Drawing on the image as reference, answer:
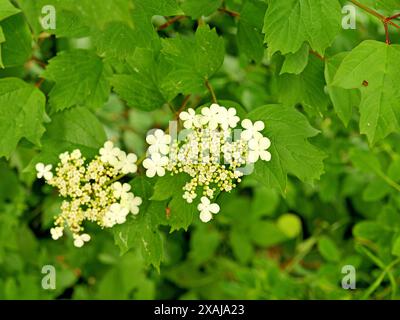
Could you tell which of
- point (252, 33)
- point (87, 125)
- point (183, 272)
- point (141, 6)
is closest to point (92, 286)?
point (183, 272)

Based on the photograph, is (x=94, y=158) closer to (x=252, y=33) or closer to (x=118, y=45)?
(x=118, y=45)

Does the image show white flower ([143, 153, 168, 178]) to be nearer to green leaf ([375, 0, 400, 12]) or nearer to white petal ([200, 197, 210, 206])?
white petal ([200, 197, 210, 206])

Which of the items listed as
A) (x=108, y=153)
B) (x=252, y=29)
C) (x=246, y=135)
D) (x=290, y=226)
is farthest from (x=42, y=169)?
(x=290, y=226)

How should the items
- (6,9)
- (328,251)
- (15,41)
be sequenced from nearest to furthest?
(6,9) < (15,41) < (328,251)

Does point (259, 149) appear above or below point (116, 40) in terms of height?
below

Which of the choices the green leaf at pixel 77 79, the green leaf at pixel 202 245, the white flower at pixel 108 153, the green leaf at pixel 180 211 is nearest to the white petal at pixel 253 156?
the green leaf at pixel 180 211

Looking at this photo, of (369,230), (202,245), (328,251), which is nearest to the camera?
(369,230)

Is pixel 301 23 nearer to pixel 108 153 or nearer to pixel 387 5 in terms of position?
pixel 387 5

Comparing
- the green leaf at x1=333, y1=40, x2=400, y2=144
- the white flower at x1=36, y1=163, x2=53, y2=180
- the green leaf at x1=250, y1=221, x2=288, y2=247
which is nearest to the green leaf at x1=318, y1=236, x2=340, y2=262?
the green leaf at x1=250, y1=221, x2=288, y2=247

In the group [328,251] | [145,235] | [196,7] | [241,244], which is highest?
[196,7]
